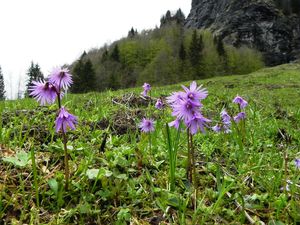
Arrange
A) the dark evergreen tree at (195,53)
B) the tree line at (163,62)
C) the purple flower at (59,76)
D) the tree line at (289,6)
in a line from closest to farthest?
the purple flower at (59,76), the tree line at (163,62), the dark evergreen tree at (195,53), the tree line at (289,6)

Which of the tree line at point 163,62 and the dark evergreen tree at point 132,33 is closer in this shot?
the tree line at point 163,62

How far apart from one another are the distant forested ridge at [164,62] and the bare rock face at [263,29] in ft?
17.9

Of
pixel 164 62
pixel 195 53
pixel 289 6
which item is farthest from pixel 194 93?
pixel 289 6

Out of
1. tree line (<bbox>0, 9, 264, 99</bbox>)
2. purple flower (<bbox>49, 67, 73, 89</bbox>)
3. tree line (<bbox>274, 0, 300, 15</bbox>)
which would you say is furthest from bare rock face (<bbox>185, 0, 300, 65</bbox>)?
purple flower (<bbox>49, 67, 73, 89</bbox>)

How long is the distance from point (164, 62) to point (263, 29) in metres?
34.3

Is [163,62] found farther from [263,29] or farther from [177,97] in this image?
[177,97]

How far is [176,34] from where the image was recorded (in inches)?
3118

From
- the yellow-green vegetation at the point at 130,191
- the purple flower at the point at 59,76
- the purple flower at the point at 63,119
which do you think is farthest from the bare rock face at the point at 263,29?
the purple flower at the point at 63,119

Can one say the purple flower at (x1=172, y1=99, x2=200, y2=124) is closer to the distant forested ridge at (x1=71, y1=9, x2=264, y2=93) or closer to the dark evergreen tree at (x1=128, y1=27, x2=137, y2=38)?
the distant forested ridge at (x1=71, y1=9, x2=264, y2=93)

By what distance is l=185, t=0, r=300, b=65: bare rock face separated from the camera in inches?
3228

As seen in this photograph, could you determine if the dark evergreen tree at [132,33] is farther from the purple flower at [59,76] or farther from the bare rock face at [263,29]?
the purple flower at [59,76]

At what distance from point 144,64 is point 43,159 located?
71823mm

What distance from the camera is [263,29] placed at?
277ft

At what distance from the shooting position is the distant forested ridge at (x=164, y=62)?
58719 mm
